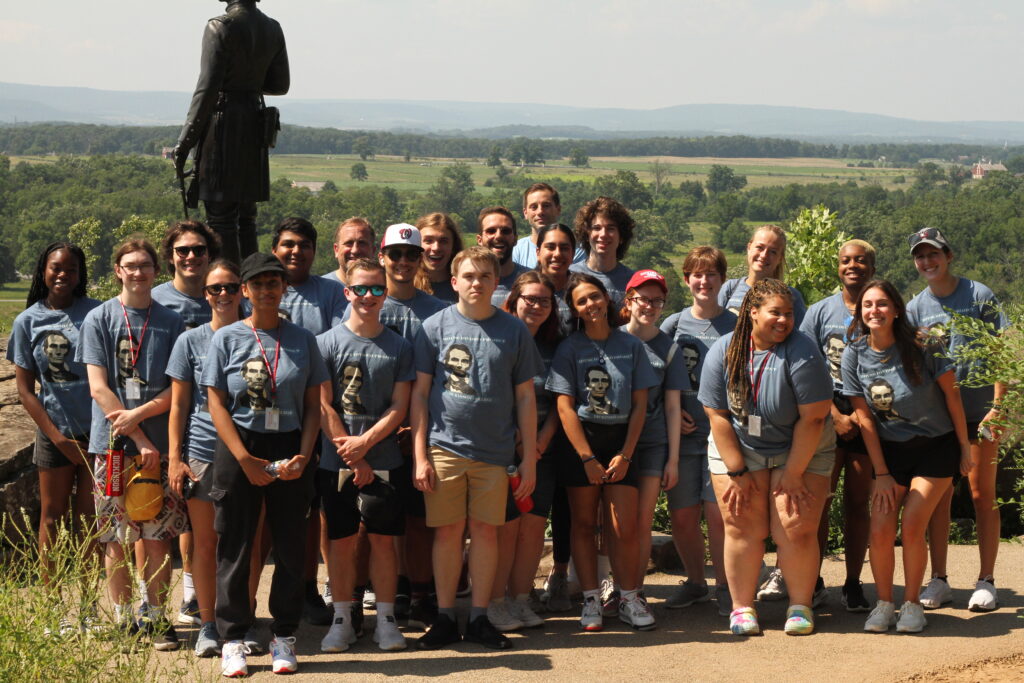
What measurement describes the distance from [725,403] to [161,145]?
121 m

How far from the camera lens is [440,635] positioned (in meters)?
5.62

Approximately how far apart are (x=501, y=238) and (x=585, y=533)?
1631 mm

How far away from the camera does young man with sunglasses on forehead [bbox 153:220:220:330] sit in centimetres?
585

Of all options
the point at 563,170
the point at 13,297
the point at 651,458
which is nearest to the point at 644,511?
the point at 651,458

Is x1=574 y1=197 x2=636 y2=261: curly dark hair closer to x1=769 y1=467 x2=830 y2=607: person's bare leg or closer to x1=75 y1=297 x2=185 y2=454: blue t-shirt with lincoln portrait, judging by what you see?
x1=769 y1=467 x2=830 y2=607: person's bare leg

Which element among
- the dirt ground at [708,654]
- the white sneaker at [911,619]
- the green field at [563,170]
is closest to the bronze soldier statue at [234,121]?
the dirt ground at [708,654]

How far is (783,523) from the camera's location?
19.0 feet

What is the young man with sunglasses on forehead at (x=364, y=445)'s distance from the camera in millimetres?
5496

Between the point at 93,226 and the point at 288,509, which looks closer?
the point at 288,509

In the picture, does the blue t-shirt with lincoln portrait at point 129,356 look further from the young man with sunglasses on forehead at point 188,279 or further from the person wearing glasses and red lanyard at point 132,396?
the young man with sunglasses on forehead at point 188,279

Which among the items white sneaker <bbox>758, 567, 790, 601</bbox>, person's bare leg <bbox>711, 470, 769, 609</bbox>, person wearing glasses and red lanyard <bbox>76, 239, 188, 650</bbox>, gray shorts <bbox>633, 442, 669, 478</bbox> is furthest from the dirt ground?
gray shorts <bbox>633, 442, 669, 478</bbox>

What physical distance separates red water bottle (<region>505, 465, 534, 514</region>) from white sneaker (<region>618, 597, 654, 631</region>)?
0.73 m

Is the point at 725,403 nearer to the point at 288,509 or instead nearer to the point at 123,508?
the point at 288,509

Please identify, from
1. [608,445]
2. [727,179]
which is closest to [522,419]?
[608,445]
